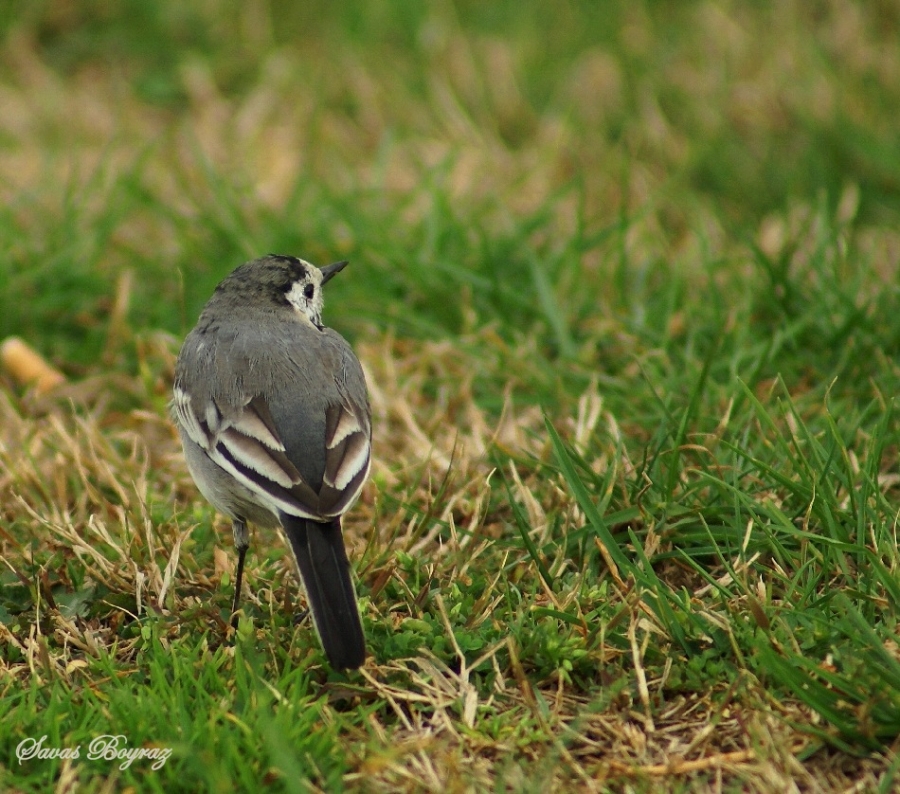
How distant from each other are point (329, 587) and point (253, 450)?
0.61m

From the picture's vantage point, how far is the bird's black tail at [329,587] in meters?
3.68

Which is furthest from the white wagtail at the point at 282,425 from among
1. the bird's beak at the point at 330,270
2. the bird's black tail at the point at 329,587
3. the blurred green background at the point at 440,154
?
the blurred green background at the point at 440,154

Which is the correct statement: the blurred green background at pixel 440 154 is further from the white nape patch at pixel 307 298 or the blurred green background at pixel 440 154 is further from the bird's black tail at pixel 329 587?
the bird's black tail at pixel 329 587

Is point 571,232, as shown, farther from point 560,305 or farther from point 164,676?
point 164,676

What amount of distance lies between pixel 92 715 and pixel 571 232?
15.3 ft

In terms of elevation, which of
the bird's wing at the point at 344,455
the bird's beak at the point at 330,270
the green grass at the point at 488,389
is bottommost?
the green grass at the point at 488,389

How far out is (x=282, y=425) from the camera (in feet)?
13.8

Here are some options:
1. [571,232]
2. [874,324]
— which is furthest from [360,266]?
[874,324]

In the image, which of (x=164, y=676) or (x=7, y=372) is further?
(x=7, y=372)

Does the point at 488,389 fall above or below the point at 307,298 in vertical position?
below

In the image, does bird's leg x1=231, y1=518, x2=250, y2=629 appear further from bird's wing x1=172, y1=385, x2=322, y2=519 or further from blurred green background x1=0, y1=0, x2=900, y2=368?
blurred green background x1=0, y1=0, x2=900, y2=368

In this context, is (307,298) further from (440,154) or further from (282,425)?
(440,154)

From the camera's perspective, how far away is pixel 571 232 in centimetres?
750

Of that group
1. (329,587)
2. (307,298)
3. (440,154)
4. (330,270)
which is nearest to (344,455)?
(329,587)
